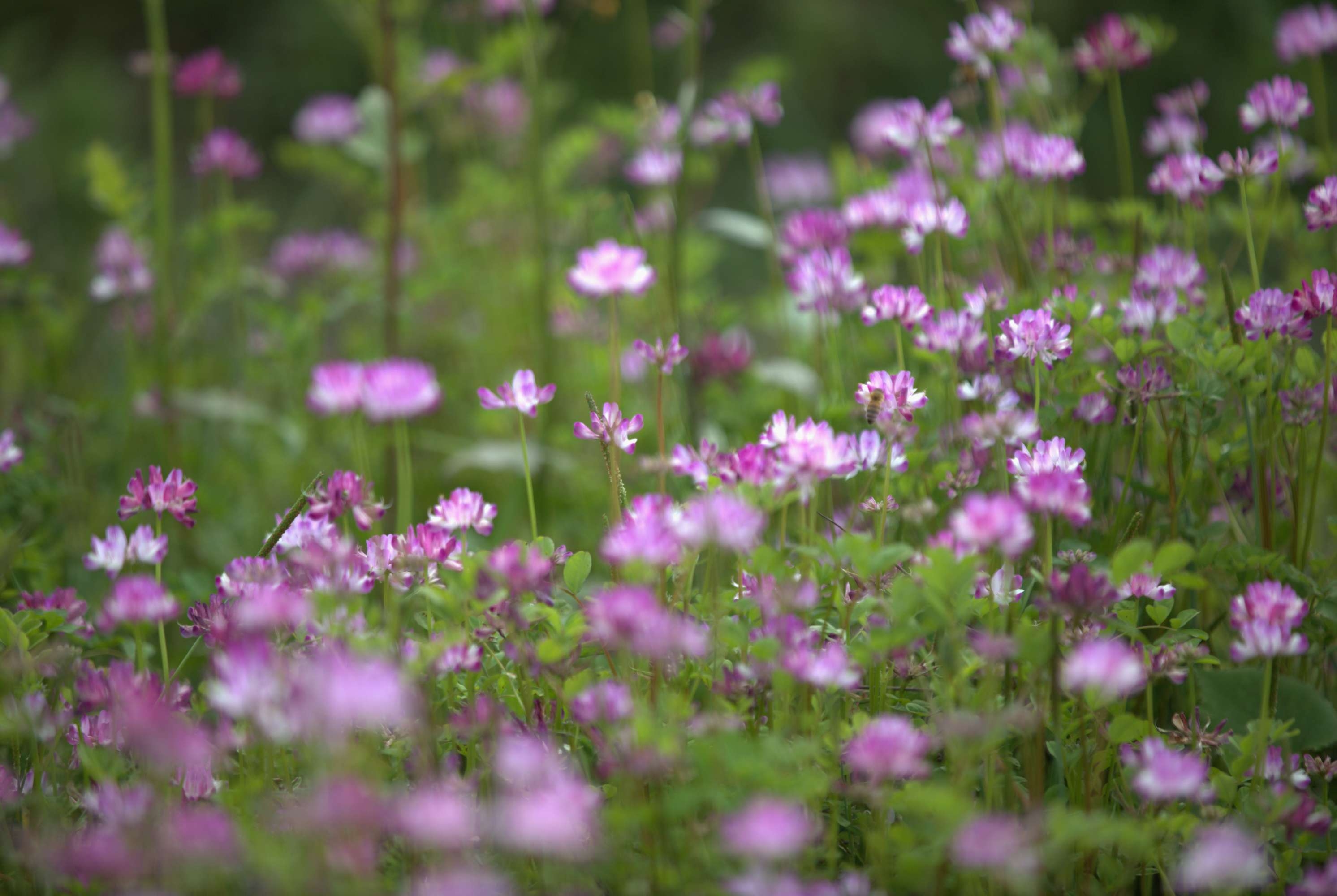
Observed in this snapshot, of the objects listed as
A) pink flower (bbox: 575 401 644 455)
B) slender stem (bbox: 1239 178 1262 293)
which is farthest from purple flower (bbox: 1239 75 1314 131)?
pink flower (bbox: 575 401 644 455)

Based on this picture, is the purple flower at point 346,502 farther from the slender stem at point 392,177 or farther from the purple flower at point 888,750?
the slender stem at point 392,177

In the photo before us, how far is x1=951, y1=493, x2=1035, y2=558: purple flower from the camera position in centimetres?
68

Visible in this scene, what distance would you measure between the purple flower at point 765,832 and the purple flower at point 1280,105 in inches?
40.9

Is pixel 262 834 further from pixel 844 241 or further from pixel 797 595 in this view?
pixel 844 241

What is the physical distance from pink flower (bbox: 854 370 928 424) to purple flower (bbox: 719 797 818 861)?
0.41 m

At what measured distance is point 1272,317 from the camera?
1.02m

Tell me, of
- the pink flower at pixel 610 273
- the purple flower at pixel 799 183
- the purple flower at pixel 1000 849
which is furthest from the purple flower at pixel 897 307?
the purple flower at pixel 799 183

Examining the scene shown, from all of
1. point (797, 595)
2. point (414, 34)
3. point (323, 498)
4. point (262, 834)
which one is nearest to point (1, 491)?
point (323, 498)

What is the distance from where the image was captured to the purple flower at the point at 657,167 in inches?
74.5

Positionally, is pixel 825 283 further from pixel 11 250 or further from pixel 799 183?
pixel 799 183

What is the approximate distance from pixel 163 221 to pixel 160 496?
99 centimetres

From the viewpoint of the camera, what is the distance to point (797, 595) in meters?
0.76

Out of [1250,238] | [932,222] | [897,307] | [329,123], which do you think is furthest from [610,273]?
[329,123]

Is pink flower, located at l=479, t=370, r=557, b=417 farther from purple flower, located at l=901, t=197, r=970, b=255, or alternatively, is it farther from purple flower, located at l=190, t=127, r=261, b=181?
purple flower, located at l=190, t=127, r=261, b=181
